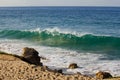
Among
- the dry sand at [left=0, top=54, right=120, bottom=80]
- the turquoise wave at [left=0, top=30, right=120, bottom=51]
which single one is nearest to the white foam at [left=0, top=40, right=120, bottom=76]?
the dry sand at [left=0, top=54, right=120, bottom=80]

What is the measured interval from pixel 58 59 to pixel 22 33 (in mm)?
22725

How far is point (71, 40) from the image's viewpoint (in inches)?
1575

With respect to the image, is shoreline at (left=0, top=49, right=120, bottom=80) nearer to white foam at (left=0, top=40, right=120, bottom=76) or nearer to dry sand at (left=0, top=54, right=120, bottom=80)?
dry sand at (left=0, top=54, right=120, bottom=80)

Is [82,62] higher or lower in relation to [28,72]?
lower

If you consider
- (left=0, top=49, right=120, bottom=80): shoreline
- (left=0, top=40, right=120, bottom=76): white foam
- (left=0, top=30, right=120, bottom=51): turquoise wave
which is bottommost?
(left=0, top=30, right=120, bottom=51): turquoise wave

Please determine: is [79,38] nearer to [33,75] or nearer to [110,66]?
[110,66]

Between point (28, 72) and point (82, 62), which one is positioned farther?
point (82, 62)

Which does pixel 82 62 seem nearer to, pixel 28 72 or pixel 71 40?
pixel 28 72

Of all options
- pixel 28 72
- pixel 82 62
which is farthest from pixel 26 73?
pixel 82 62

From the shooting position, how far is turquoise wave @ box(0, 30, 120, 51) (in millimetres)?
34463

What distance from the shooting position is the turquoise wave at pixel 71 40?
113 feet

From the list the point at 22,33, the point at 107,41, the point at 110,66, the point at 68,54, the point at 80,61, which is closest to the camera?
the point at 110,66

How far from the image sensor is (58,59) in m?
24.0

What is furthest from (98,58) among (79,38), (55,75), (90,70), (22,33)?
(22,33)
